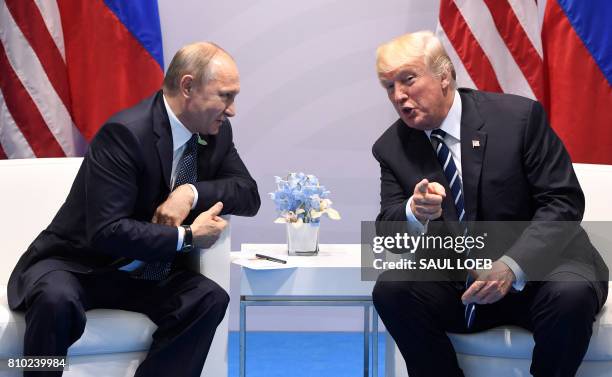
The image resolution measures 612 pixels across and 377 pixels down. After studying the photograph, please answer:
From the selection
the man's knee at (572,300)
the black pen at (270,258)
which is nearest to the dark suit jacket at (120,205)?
the black pen at (270,258)

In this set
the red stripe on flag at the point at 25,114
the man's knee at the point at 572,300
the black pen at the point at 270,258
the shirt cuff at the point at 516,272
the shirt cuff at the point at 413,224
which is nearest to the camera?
the man's knee at the point at 572,300

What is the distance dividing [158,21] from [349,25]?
101cm

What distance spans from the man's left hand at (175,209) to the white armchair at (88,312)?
0.17 m

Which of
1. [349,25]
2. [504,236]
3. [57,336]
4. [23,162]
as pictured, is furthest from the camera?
[349,25]

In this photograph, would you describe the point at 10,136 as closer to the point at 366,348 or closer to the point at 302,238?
the point at 302,238

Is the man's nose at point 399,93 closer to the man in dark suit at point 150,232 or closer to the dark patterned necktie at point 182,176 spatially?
the man in dark suit at point 150,232

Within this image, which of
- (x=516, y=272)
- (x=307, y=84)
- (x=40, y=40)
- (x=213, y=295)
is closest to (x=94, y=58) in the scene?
(x=40, y=40)

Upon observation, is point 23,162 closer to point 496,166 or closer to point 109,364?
point 109,364

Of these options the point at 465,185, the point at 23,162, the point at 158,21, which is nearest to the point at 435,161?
the point at 465,185

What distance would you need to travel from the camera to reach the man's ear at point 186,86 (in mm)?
3242

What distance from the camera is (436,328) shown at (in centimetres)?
303

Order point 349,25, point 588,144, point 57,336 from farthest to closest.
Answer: point 349,25, point 588,144, point 57,336

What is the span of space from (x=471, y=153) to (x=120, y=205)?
1.20 meters

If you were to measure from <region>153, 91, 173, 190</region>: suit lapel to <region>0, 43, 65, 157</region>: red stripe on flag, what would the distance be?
1434 millimetres
